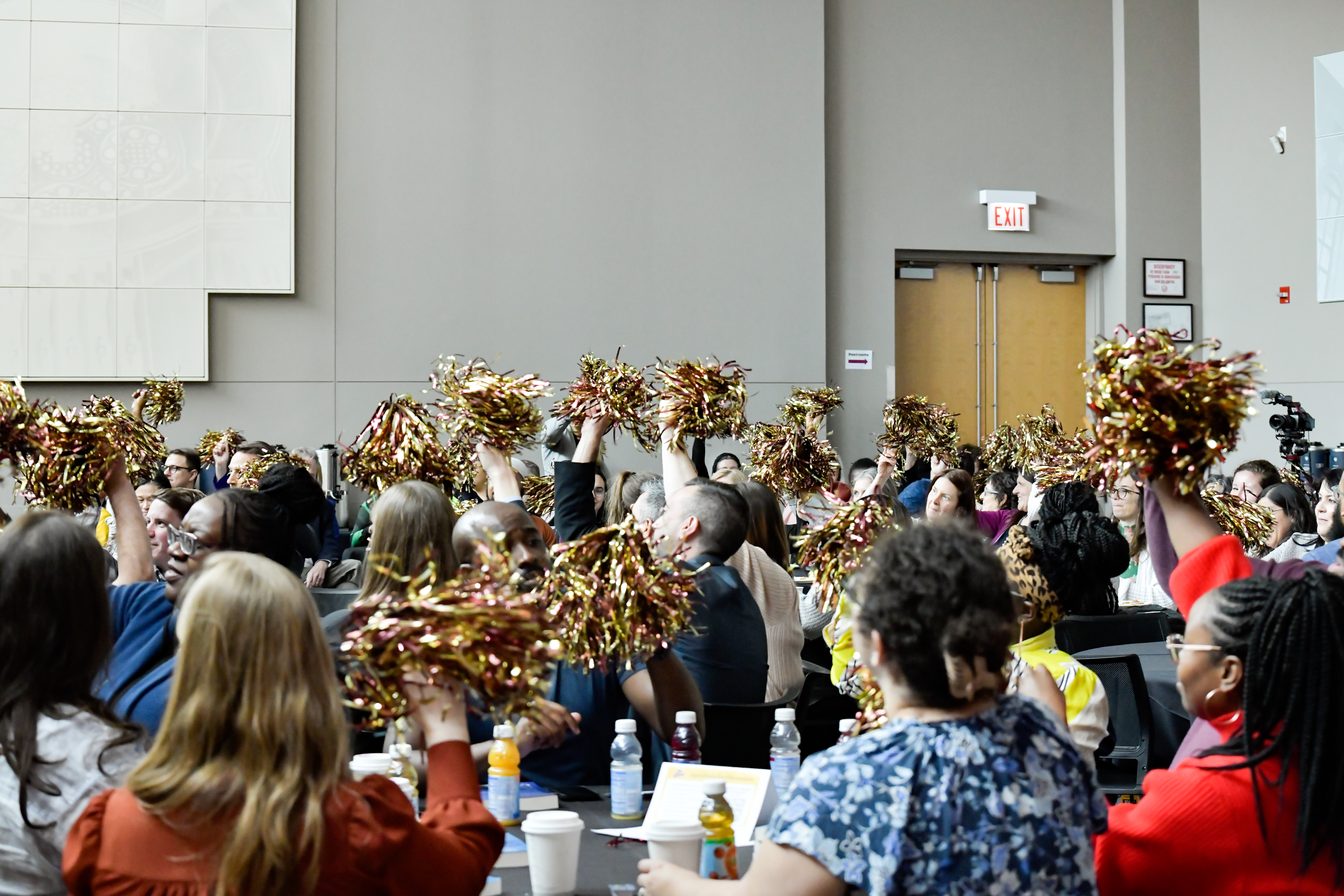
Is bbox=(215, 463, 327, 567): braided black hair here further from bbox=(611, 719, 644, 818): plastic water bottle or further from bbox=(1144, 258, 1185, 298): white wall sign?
bbox=(1144, 258, 1185, 298): white wall sign

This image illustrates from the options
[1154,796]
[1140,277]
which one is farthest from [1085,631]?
[1140,277]

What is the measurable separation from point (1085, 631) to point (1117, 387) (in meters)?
2.47

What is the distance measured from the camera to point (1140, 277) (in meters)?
11.5

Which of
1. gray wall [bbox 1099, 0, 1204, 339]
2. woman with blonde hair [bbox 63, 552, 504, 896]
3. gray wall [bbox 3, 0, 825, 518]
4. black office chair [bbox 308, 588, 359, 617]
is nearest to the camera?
woman with blonde hair [bbox 63, 552, 504, 896]

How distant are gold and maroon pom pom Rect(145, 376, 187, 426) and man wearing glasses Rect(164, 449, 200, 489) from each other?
1435 millimetres

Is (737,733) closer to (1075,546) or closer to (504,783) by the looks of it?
(504,783)

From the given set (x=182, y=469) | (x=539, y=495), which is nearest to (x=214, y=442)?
(x=182, y=469)

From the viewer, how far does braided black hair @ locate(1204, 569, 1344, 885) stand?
171 centimetres

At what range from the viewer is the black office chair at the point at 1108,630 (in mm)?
4391

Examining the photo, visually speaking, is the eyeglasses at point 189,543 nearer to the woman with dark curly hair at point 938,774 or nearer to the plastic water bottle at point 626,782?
the plastic water bottle at point 626,782

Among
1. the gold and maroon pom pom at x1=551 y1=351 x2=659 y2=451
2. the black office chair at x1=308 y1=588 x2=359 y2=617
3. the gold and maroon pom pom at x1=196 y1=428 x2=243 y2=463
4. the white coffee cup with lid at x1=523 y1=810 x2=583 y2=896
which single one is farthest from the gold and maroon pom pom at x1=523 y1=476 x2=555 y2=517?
the gold and maroon pom pom at x1=196 y1=428 x2=243 y2=463

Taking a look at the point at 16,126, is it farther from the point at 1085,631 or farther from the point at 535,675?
the point at 535,675

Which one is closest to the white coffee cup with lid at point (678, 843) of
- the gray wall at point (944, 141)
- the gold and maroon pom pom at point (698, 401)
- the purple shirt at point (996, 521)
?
→ the gold and maroon pom pom at point (698, 401)

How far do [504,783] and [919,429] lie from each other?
736 cm
